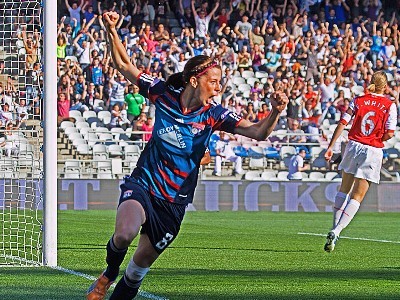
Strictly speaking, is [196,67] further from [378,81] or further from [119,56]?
[378,81]

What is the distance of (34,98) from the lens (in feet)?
43.6

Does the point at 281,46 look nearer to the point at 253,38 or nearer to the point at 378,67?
the point at 253,38

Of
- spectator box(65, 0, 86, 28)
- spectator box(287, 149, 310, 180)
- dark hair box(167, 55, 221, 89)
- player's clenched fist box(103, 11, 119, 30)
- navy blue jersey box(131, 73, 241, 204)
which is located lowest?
spectator box(287, 149, 310, 180)

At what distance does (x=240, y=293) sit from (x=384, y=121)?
5408 millimetres

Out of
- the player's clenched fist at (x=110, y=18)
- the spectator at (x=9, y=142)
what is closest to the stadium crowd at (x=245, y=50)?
the spectator at (x=9, y=142)

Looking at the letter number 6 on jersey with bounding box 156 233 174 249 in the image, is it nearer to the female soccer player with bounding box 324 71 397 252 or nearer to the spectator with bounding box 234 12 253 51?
the female soccer player with bounding box 324 71 397 252

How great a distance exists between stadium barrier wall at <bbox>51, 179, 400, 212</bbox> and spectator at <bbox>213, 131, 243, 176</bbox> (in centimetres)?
105

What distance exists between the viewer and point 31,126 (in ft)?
47.0

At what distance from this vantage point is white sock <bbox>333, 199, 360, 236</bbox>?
13.6 meters

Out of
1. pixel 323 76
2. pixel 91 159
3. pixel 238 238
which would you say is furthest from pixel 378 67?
pixel 238 238

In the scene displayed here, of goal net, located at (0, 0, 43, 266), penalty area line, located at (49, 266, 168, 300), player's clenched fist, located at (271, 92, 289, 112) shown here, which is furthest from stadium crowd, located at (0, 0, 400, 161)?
player's clenched fist, located at (271, 92, 289, 112)

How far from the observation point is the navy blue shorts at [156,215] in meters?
7.01

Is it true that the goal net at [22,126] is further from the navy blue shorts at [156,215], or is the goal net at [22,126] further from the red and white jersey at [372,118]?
the navy blue shorts at [156,215]

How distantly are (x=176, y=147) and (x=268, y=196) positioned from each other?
59.4 ft
